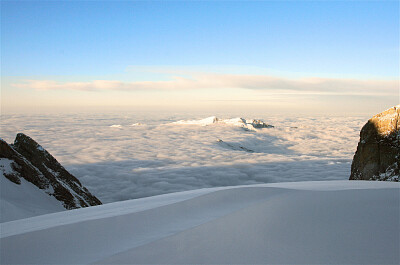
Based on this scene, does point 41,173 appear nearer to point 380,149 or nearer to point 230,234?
point 230,234

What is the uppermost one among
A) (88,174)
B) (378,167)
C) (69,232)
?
(69,232)

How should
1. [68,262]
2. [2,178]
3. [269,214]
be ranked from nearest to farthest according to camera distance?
[68,262]
[269,214]
[2,178]

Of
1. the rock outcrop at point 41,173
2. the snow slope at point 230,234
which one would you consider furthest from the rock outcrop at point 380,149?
the rock outcrop at point 41,173

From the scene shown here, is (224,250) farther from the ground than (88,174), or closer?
farther from the ground

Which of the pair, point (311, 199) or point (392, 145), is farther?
point (392, 145)

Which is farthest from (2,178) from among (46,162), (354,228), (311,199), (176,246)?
(354,228)

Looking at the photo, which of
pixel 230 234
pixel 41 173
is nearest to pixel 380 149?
pixel 230 234

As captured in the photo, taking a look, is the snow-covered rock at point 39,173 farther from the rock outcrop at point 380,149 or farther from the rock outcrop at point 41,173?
the rock outcrop at point 380,149

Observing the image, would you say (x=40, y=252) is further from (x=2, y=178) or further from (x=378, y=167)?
(x=378, y=167)
